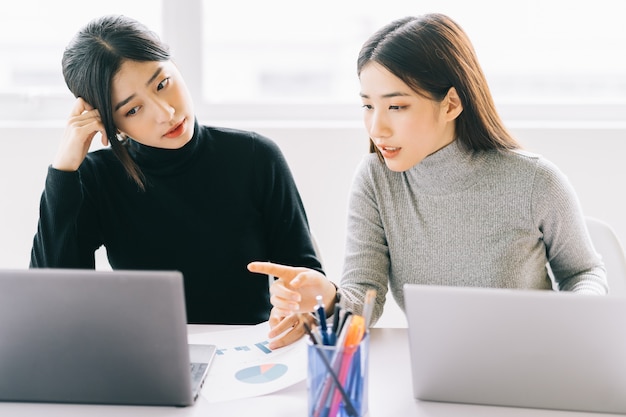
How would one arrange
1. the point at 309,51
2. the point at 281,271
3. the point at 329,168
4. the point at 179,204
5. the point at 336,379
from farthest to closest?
the point at 309,51
the point at 329,168
the point at 179,204
the point at 281,271
the point at 336,379

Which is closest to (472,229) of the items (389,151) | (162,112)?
(389,151)

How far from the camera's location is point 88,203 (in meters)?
1.55

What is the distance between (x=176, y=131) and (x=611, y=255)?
3.14 feet

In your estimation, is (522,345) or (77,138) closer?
(522,345)

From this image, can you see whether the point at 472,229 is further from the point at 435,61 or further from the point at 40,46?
the point at 40,46

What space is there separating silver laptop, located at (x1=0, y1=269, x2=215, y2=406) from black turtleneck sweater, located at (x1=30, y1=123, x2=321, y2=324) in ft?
1.98

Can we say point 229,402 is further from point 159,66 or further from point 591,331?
point 159,66

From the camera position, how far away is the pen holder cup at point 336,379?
874 millimetres

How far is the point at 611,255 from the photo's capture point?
57.6 inches

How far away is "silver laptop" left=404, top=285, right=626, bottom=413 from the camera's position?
33.7 inches

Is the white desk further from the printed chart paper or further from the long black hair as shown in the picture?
the long black hair

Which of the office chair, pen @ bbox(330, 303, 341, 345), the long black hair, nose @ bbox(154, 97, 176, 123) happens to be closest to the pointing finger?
pen @ bbox(330, 303, 341, 345)

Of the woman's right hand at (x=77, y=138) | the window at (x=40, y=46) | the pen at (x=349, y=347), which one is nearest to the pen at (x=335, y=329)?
the pen at (x=349, y=347)

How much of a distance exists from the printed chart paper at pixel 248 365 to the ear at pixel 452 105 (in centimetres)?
55
